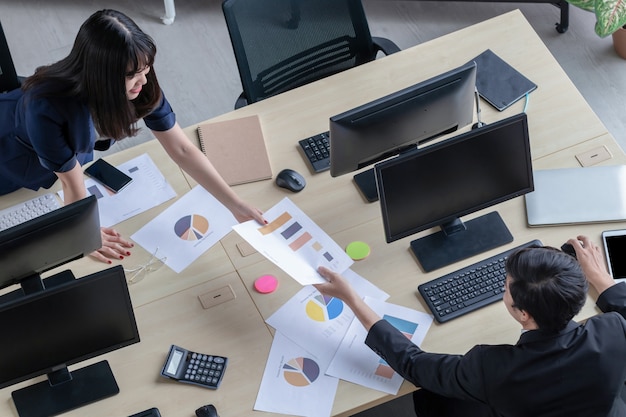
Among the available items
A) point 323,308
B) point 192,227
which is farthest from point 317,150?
point 323,308

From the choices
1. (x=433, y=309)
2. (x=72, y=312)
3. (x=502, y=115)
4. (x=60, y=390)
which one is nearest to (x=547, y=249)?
(x=433, y=309)

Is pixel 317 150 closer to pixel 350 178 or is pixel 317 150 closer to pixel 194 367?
pixel 350 178

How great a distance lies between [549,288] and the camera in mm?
2385

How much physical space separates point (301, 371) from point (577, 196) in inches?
44.4

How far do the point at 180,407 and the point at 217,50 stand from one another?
247 centimetres

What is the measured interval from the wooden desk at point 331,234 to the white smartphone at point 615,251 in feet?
0.20

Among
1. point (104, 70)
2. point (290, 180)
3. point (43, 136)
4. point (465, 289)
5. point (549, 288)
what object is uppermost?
point (104, 70)

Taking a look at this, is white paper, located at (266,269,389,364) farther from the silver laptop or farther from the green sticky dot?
the silver laptop

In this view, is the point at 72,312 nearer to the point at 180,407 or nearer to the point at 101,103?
the point at 180,407

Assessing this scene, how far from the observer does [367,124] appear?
2.83 metres

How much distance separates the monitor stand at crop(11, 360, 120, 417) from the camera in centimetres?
268

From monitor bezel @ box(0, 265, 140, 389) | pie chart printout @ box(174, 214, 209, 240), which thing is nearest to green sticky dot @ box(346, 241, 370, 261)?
pie chart printout @ box(174, 214, 209, 240)

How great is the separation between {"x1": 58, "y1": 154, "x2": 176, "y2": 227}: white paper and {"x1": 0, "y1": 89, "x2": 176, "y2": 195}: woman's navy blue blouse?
0.15m

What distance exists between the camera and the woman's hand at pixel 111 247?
297cm
